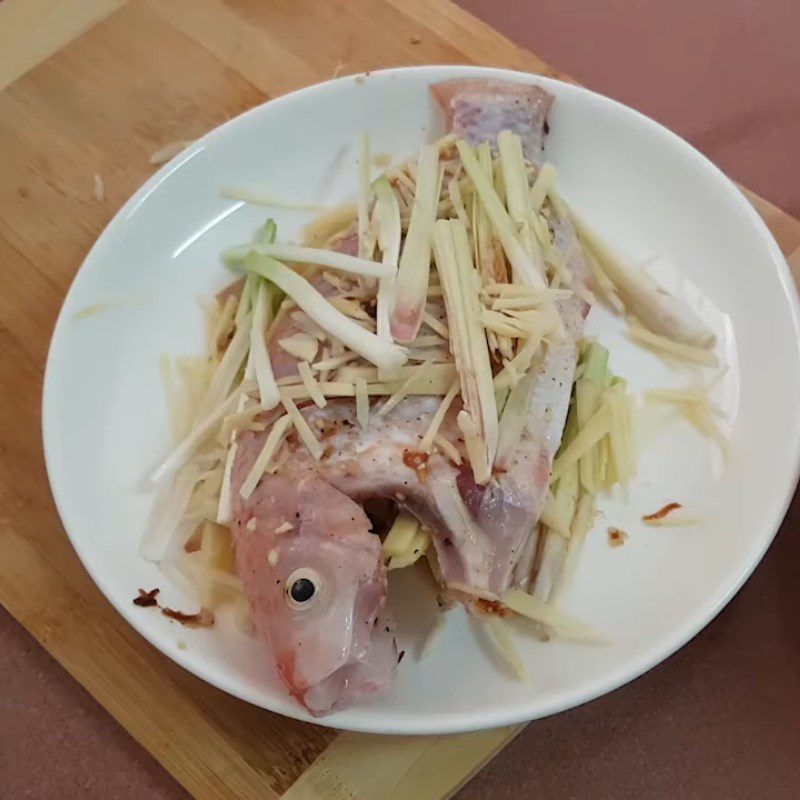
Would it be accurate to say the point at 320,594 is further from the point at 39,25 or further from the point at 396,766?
the point at 39,25

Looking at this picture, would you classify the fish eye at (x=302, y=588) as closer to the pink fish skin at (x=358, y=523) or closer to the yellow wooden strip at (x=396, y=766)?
the pink fish skin at (x=358, y=523)

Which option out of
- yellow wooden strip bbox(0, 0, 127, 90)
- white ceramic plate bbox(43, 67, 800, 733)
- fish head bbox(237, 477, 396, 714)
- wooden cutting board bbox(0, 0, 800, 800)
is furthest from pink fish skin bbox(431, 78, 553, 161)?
yellow wooden strip bbox(0, 0, 127, 90)

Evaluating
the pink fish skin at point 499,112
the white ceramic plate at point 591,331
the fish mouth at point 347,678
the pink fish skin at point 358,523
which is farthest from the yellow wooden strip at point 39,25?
the fish mouth at point 347,678

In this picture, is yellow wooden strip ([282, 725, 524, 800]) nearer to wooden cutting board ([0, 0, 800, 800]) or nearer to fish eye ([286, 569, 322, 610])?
wooden cutting board ([0, 0, 800, 800])

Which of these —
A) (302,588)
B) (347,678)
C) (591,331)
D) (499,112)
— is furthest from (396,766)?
(499,112)

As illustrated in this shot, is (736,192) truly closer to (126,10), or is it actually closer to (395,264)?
(395,264)

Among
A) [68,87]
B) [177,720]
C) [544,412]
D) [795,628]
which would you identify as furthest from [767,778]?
[68,87]
